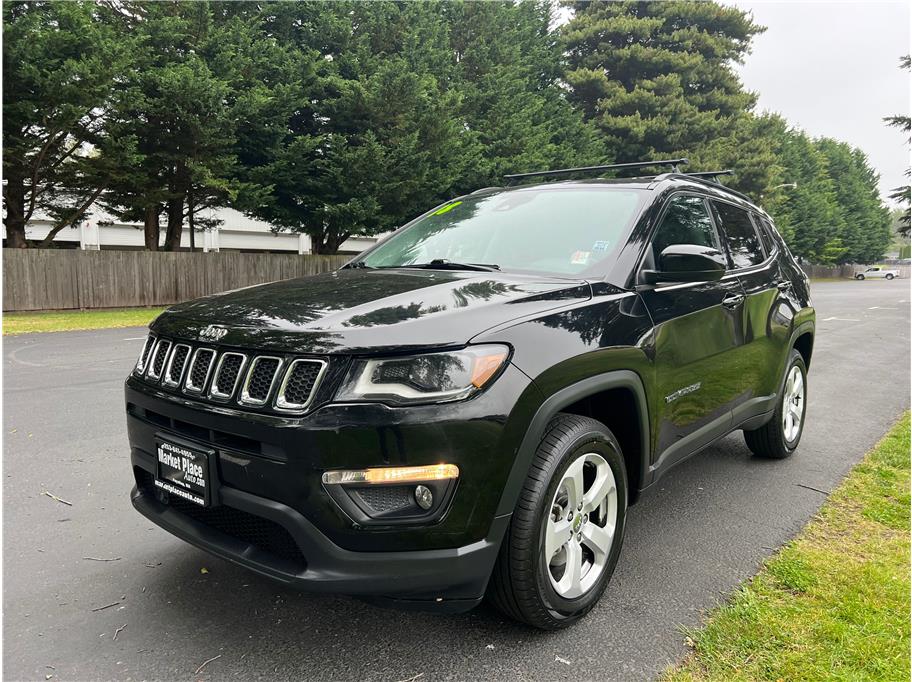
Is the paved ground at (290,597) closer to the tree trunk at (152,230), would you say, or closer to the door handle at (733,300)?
the door handle at (733,300)

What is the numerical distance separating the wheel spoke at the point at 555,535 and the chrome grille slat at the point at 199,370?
1356mm

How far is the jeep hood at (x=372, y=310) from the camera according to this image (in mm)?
2193

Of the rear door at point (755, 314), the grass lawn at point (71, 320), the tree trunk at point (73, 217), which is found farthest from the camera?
the tree trunk at point (73, 217)

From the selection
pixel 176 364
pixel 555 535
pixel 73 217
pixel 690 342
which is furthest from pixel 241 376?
pixel 73 217

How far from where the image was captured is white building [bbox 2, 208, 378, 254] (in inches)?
1364

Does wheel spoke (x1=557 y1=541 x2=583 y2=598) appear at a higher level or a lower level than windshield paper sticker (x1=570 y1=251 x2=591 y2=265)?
lower

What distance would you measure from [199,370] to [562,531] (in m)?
1.49

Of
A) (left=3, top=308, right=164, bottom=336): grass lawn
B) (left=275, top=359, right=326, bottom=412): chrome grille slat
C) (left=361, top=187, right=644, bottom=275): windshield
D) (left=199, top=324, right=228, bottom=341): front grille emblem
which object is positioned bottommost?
(left=3, top=308, right=164, bottom=336): grass lawn

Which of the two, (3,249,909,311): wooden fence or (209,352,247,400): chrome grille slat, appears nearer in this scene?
(209,352,247,400): chrome grille slat

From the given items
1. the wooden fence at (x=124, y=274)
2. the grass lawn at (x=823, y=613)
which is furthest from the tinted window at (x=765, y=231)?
the wooden fence at (x=124, y=274)

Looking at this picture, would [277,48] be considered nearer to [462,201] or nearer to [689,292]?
[462,201]

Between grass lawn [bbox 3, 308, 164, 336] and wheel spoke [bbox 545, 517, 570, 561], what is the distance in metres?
13.6

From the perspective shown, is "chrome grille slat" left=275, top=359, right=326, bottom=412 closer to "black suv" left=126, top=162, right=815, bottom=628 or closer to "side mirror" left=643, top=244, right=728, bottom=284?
"black suv" left=126, top=162, right=815, bottom=628

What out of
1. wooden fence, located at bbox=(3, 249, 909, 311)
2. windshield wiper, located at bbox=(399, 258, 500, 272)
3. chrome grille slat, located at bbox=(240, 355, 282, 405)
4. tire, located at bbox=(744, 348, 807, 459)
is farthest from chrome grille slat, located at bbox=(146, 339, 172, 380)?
wooden fence, located at bbox=(3, 249, 909, 311)
